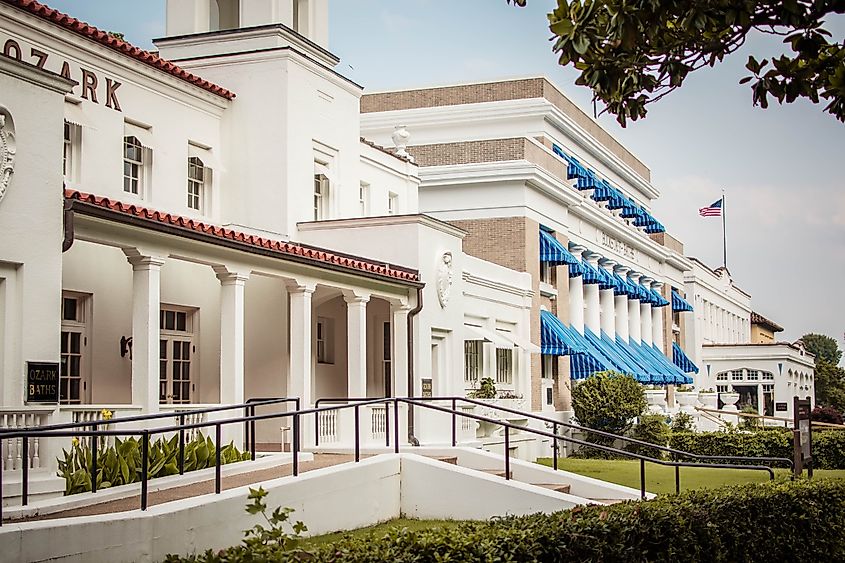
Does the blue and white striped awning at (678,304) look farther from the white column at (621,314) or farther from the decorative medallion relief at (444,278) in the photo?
the decorative medallion relief at (444,278)

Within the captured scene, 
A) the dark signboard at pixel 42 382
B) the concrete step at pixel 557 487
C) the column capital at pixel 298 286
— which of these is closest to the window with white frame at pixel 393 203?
the column capital at pixel 298 286

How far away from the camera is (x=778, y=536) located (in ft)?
48.7

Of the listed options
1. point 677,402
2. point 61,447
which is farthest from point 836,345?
point 61,447

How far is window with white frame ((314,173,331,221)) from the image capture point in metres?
26.1

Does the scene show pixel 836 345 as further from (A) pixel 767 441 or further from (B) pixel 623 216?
(A) pixel 767 441

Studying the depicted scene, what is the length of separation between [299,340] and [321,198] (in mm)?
6512

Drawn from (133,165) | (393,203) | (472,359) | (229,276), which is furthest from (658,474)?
(133,165)

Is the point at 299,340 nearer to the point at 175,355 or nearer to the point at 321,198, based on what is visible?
the point at 175,355

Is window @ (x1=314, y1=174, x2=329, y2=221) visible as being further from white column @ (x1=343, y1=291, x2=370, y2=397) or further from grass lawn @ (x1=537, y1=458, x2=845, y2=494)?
grass lawn @ (x1=537, y1=458, x2=845, y2=494)

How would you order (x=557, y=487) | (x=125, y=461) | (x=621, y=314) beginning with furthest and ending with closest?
(x=621, y=314) < (x=557, y=487) < (x=125, y=461)

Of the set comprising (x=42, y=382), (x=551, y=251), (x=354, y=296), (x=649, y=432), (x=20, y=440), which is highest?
(x=551, y=251)

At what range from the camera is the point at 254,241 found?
1850 centimetres

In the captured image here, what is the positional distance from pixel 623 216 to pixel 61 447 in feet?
129

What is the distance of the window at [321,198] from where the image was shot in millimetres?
26078
